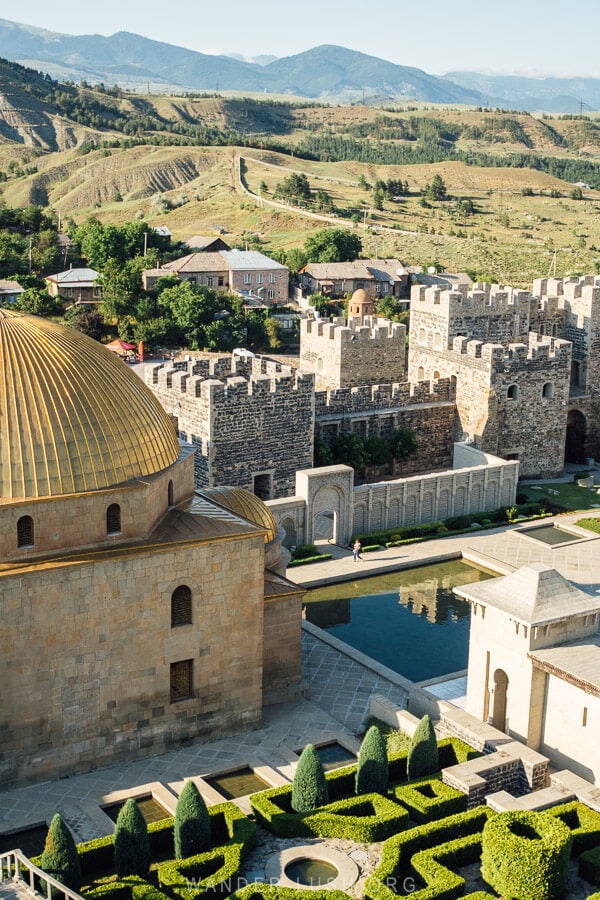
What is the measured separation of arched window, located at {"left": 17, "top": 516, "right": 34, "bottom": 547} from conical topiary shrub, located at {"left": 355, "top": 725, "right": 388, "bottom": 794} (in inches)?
287

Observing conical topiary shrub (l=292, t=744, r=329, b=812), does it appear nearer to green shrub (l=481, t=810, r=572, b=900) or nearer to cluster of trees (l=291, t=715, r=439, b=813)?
cluster of trees (l=291, t=715, r=439, b=813)

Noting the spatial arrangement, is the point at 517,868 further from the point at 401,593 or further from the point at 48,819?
the point at 401,593

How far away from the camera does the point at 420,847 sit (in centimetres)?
1939

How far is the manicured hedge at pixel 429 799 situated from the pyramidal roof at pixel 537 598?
3.67 metres

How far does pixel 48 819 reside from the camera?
20219 mm

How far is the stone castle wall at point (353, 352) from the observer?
4262 cm

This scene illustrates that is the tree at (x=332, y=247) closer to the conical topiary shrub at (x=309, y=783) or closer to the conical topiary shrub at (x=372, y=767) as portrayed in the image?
the conical topiary shrub at (x=372, y=767)

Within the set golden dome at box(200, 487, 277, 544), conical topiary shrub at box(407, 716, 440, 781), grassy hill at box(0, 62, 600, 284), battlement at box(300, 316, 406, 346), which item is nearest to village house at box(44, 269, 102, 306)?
grassy hill at box(0, 62, 600, 284)

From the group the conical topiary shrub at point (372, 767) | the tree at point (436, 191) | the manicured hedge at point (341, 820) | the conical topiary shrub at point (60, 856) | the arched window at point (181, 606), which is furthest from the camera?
the tree at point (436, 191)

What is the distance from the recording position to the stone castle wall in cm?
4262

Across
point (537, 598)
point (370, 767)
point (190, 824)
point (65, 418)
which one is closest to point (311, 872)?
point (190, 824)

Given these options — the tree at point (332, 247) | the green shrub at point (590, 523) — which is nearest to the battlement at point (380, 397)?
the green shrub at point (590, 523)

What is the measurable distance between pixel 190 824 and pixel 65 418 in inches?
→ 298

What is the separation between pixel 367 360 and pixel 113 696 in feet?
77.9
